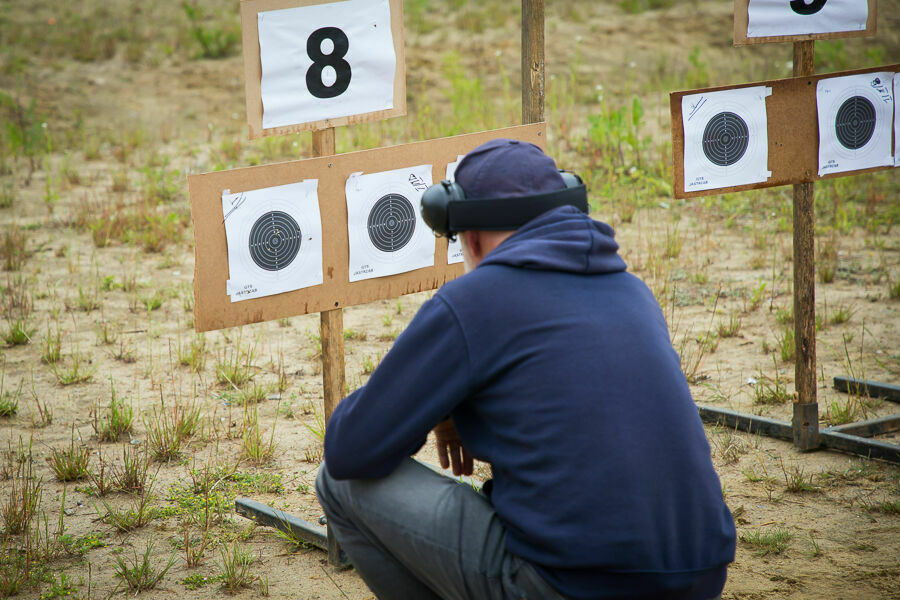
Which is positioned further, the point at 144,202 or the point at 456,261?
the point at 144,202

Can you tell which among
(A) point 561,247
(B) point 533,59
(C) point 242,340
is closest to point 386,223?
(B) point 533,59

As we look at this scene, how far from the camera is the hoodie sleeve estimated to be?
1.77 metres

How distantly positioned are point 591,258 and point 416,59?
1016 cm

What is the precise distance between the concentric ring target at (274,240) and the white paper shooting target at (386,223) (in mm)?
201

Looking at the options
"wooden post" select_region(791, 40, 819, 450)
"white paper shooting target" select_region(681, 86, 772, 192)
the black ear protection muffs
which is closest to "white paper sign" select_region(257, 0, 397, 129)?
the black ear protection muffs

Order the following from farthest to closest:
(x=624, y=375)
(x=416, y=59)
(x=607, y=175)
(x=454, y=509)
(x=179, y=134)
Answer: (x=416, y=59) < (x=179, y=134) < (x=607, y=175) < (x=454, y=509) < (x=624, y=375)

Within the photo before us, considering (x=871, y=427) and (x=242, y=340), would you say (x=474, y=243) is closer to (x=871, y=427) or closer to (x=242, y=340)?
(x=871, y=427)

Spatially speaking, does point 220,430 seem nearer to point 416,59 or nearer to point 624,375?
point 624,375

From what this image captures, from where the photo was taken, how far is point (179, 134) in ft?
30.4

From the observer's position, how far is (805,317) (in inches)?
143

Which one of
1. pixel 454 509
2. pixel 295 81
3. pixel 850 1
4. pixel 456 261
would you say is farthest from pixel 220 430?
pixel 850 1

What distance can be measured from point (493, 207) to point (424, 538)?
2.49 ft

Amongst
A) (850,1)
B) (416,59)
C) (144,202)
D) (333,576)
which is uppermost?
(416,59)

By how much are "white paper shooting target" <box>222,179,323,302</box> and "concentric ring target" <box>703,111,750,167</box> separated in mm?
1618
